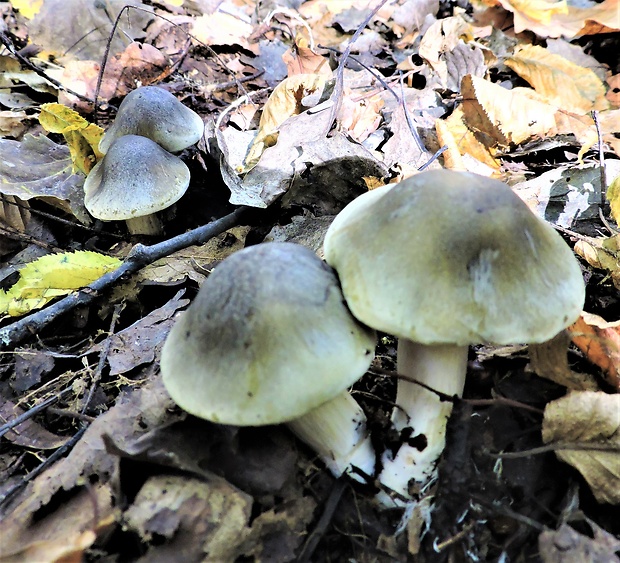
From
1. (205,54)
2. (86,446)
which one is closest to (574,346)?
(86,446)

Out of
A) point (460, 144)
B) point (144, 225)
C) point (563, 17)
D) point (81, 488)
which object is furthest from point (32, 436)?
point (563, 17)

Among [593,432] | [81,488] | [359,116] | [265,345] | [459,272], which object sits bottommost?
[81,488]

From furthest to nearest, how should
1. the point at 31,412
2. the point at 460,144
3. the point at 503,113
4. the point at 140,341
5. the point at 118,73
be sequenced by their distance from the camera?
the point at 118,73 < the point at 503,113 < the point at 460,144 < the point at 140,341 < the point at 31,412

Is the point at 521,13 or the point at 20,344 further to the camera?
the point at 521,13

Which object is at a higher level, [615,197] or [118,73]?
[615,197]

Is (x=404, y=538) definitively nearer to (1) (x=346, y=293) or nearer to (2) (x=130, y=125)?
(1) (x=346, y=293)

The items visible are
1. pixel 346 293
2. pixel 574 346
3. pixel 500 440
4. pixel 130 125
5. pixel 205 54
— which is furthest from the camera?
pixel 205 54

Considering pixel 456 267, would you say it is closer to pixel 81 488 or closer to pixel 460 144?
pixel 81 488
